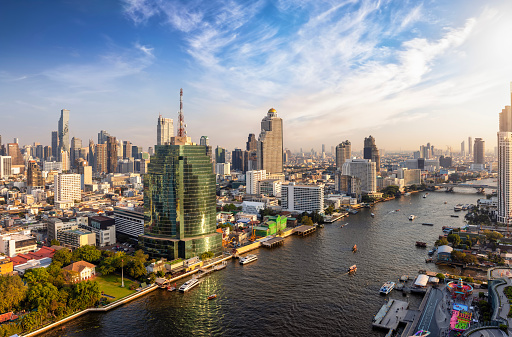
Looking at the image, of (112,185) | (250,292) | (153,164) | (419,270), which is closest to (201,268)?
(250,292)

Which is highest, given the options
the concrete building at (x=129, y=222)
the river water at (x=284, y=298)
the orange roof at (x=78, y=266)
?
the concrete building at (x=129, y=222)

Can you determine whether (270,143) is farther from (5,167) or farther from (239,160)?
(5,167)

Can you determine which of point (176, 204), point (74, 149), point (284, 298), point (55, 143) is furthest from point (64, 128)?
point (284, 298)

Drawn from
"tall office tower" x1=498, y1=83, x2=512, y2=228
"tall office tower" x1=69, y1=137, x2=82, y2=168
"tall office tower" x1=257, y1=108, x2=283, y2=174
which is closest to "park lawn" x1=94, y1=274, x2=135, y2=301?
"tall office tower" x1=498, y1=83, x2=512, y2=228

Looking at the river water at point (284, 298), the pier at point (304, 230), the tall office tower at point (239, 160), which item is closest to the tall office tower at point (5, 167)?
the tall office tower at point (239, 160)

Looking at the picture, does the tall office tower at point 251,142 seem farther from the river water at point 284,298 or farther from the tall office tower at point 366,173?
the river water at point 284,298

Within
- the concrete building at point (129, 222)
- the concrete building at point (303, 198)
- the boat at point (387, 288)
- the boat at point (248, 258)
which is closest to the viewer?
the boat at point (387, 288)

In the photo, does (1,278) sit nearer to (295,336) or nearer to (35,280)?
(35,280)
